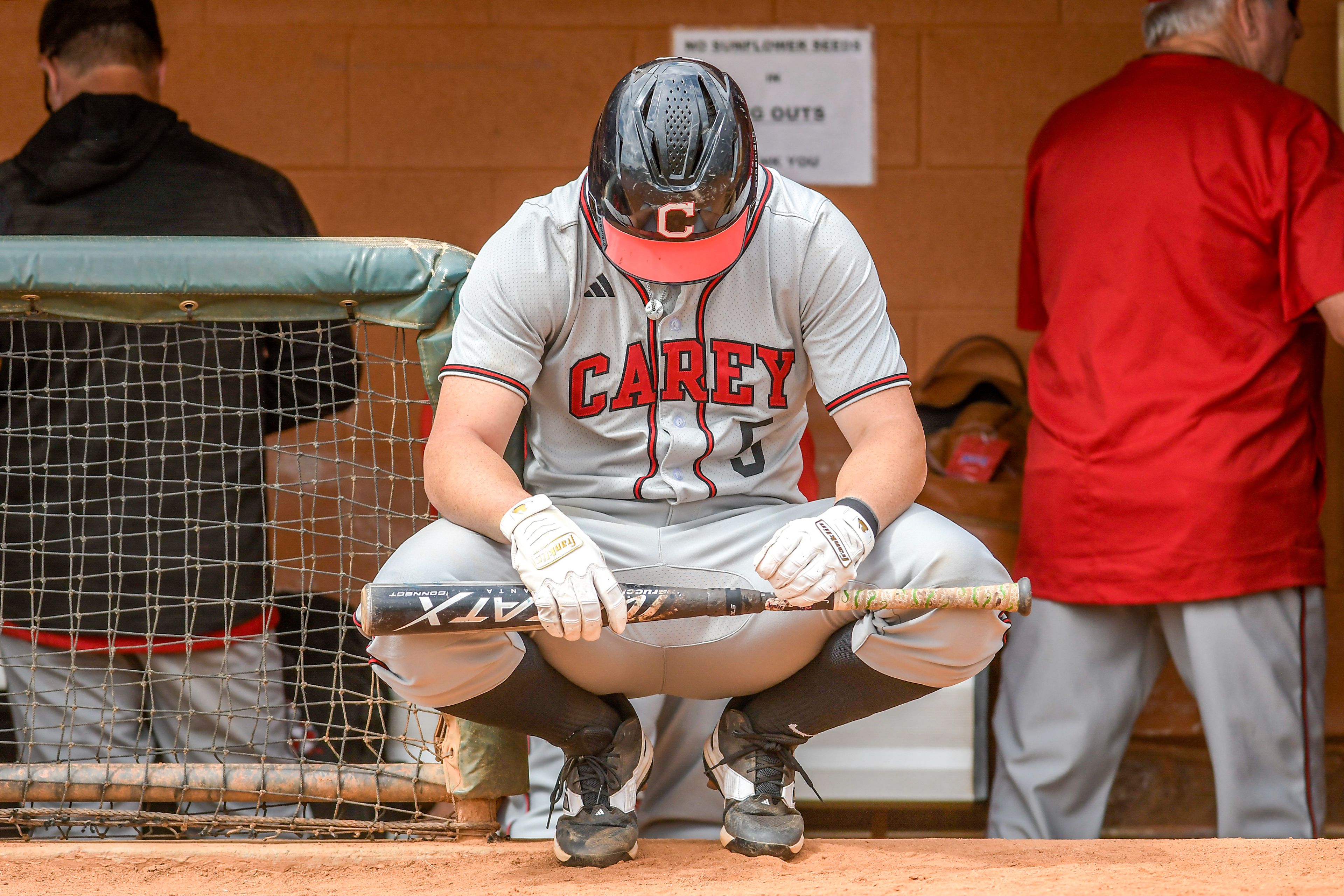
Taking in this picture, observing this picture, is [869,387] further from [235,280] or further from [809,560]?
[235,280]

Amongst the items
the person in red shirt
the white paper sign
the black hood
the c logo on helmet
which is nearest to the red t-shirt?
the person in red shirt

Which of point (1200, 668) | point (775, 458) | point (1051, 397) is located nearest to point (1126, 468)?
point (1051, 397)

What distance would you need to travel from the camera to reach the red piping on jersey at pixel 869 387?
80.2 inches

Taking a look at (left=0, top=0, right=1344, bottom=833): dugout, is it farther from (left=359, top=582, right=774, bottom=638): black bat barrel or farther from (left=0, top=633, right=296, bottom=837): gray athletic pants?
(left=359, top=582, right=774, bottom=638): black bat barrel

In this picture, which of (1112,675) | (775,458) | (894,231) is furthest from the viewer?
(894,231)

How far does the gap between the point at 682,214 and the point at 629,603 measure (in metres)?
0.52

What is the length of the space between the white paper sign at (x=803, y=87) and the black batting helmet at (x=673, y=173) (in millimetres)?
1363

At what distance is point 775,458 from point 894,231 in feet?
4.49

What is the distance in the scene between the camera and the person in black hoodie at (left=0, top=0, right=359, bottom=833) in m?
2.32

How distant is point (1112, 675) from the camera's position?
105 inches

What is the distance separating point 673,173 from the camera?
73.4 inches

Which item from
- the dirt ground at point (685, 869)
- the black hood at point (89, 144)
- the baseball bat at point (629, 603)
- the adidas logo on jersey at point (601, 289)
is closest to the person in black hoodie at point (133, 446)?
the black hood at point (89, 144)

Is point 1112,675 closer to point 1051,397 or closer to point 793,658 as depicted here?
point 1051,397

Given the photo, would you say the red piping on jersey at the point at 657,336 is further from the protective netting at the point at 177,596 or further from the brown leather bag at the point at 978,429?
the brown leather bag at the point at 978,429
